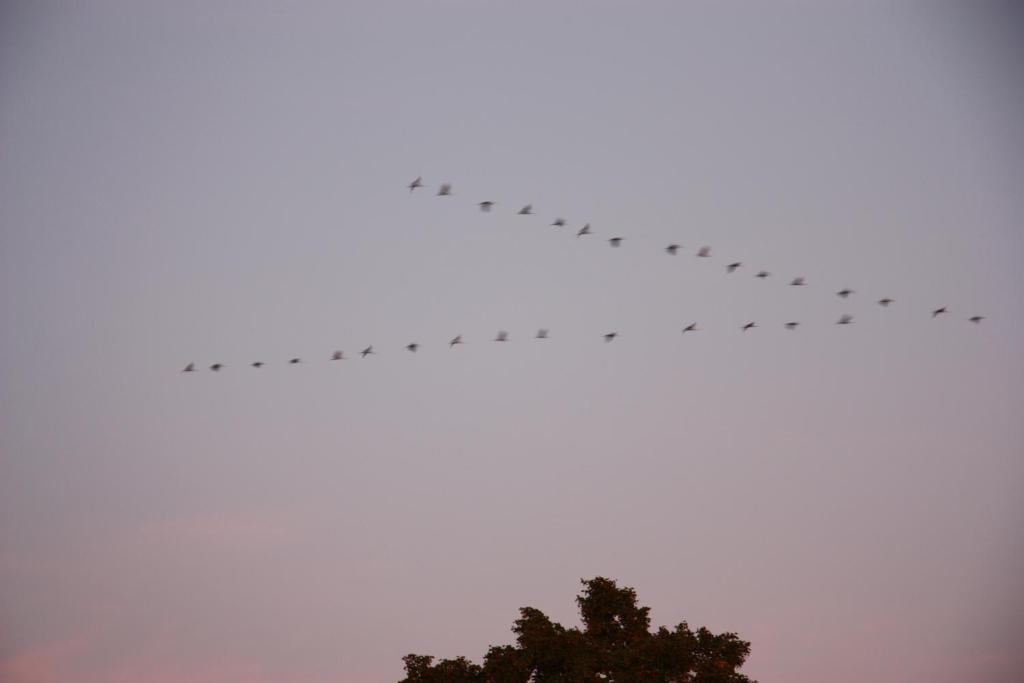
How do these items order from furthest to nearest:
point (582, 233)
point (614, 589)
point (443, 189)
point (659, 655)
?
point (614, 589) → point (659, 655) → point (582, 233) → point (443, 189)

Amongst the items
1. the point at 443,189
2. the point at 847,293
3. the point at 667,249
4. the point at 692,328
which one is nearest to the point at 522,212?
the point at 443,189

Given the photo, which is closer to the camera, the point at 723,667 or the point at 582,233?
→ the point at 582,233

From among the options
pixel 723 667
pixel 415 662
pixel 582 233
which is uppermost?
pixel 582 233

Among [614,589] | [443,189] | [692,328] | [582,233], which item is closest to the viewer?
[443,189]

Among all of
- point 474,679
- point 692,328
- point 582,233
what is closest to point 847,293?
point 692,328

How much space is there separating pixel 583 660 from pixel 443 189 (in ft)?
61.5

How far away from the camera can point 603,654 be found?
36000mm

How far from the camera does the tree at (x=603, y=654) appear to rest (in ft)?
116

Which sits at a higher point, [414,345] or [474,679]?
[414,345]

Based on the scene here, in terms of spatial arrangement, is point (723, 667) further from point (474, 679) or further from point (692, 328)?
point (692, 328)

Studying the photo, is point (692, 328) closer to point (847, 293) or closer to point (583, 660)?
point (847, 293)

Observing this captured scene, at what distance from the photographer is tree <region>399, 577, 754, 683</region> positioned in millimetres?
35250

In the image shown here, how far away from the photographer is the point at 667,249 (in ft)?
103

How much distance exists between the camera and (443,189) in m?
28.1
